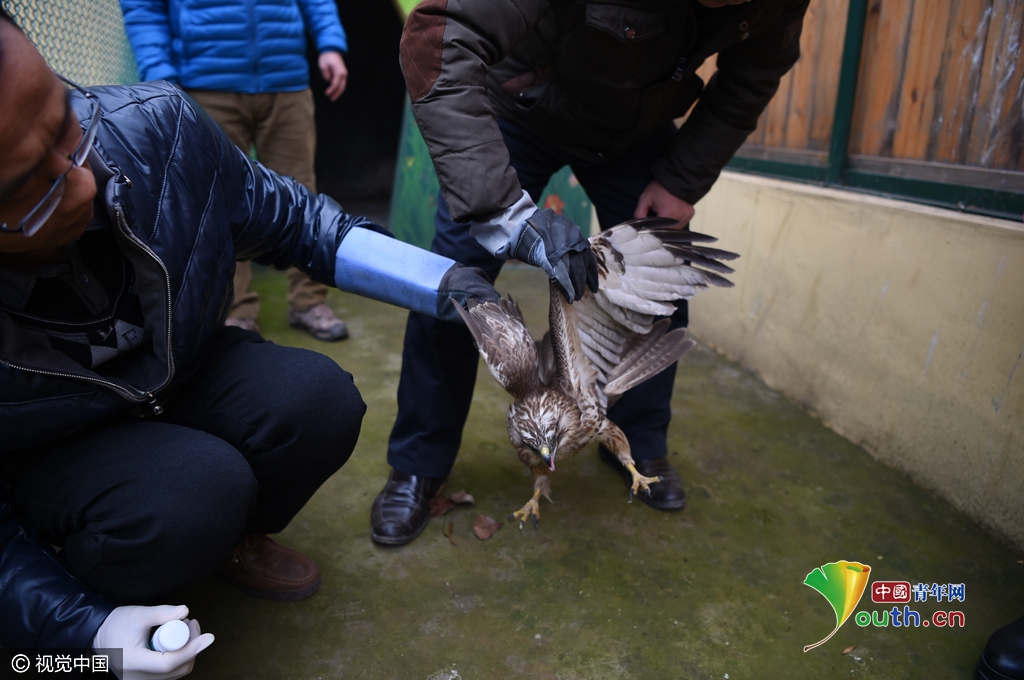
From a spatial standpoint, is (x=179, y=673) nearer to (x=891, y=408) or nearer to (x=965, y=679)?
(x=965, y=679)

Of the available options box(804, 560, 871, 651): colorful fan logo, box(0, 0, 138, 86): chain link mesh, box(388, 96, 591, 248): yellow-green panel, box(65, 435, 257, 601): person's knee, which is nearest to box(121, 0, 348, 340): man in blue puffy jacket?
box(0, 0, 138, 86): chain link mesh

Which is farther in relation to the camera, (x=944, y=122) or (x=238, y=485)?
(x=944, y=122)

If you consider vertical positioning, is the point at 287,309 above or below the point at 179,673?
below

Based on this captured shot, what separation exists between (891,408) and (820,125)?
1571 millimetres

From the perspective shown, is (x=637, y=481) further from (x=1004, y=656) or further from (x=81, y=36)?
(x=81, y=36)

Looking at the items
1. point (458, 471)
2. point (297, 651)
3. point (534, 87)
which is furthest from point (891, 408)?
point (297, 651)

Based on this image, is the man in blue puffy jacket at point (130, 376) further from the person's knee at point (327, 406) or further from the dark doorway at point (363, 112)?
the dark doorway at point (363, 112)

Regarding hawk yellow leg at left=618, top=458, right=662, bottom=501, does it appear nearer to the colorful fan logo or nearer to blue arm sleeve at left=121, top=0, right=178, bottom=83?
the colorful fan logo

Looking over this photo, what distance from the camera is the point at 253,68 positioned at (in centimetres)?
348

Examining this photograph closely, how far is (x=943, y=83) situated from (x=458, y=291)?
2.31 m

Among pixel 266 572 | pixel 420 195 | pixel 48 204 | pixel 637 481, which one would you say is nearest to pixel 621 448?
pixel 637 481

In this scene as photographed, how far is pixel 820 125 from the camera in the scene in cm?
349

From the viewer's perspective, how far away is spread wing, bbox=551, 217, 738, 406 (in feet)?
7.00

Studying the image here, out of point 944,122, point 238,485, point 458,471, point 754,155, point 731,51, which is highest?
point 731,51
